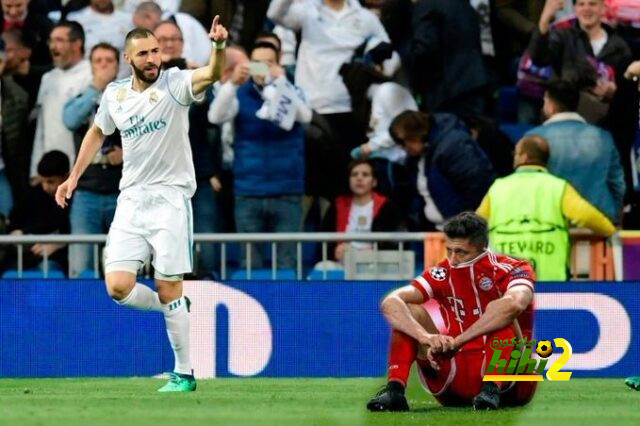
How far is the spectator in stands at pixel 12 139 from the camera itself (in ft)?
48.2

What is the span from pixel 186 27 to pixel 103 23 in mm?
890

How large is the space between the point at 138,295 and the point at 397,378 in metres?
2.34

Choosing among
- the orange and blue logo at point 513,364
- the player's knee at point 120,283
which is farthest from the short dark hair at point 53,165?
the orange and blue logo at point 513,364

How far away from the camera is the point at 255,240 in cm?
1312

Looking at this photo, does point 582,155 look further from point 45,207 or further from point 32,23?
point 32,23

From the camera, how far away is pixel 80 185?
13977 millimetres

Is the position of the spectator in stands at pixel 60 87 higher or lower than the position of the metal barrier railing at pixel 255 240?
higher

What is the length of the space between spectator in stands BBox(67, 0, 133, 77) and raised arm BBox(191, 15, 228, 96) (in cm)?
492

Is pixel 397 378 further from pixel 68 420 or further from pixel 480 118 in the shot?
pixel 480 118

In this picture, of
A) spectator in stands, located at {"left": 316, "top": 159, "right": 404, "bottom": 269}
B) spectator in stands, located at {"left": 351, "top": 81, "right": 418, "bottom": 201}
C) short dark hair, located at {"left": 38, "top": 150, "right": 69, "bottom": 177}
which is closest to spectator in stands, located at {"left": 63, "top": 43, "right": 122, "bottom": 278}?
short dark hair, located at {"left": 38, "top": 150, "right": 69, "bottom": 177}

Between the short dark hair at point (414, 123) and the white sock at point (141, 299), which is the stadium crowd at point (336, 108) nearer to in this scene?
the short dark hair at point (414, 123)

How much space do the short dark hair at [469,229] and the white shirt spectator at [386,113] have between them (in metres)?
5.26

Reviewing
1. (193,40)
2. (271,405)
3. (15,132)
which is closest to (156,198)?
(271,405)

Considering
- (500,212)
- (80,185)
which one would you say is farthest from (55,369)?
(500,212)
